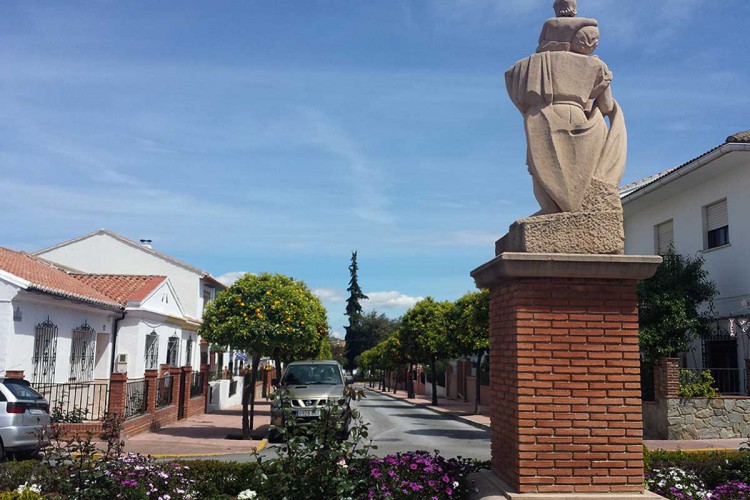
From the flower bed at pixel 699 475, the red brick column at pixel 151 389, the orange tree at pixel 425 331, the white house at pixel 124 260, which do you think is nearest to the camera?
the flower bed at pixel 699 475

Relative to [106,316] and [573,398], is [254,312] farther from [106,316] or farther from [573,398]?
[573,398]

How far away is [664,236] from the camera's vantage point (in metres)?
22.7

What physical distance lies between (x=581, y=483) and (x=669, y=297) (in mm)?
14415

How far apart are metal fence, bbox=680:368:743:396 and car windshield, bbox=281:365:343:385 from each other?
9012 mm

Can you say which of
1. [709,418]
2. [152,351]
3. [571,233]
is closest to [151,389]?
[152,351]

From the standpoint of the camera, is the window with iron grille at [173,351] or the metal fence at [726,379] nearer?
the metal fence at [726,379]

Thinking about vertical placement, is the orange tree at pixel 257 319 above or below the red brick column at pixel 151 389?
above

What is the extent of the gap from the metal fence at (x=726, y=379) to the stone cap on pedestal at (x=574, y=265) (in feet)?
46.1

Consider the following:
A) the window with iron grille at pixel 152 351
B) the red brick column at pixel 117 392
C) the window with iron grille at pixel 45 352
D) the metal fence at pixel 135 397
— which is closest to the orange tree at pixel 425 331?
the window with iron grille at pixel 152 351

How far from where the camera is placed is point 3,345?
1452cm

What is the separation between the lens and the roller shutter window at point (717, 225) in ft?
62.9

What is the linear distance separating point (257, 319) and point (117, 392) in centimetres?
Result: 367

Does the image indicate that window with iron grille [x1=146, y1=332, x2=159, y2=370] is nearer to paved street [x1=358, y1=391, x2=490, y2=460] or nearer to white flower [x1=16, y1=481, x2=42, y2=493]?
paved street [x1=358, y1=391, x2=490, y2=460]

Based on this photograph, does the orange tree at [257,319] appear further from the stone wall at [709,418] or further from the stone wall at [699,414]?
the stone wall at [709,418]
